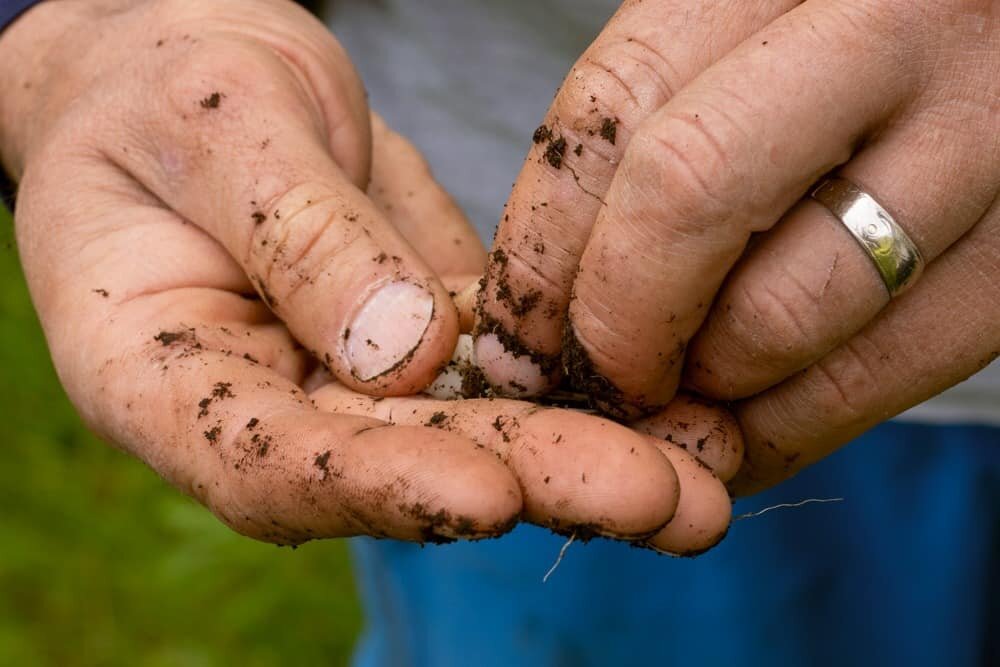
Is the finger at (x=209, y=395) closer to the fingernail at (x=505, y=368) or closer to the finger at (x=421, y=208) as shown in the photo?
the fingernail at (x=505, y=368)

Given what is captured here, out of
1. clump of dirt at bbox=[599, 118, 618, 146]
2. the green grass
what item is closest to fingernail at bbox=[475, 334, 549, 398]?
clump of dirt at bbox=[599, 118, 618, 146]

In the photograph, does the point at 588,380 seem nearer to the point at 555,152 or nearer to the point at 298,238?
the point at 555,152

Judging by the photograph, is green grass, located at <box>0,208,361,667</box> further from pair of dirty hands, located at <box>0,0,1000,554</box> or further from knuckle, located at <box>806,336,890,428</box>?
knuckle, located at <box>806,336,890,428</box>

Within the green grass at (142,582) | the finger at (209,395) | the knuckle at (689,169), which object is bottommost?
the green grass at (142,582)

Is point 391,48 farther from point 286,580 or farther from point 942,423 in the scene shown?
point 286,580

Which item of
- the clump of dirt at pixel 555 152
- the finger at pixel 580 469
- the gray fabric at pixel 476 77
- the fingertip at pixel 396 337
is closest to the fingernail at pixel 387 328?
the fingertip at pixel 396 337

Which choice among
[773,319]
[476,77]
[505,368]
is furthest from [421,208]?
[773,319]
